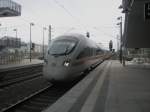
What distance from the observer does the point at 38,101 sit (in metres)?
8.91

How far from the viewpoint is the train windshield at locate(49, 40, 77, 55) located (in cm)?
1140

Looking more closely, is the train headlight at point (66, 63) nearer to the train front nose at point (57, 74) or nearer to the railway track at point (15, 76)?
the train front nose at point (57, 74)

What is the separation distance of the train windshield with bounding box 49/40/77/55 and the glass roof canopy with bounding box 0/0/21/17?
1431 inches

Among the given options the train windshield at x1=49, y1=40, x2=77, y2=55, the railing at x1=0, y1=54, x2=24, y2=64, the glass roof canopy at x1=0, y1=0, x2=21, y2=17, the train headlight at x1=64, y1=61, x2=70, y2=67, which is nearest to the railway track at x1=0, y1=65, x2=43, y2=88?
the train windshield at x1=49, y1=40, x2=77, y2=55

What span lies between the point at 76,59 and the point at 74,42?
1094 millimetres

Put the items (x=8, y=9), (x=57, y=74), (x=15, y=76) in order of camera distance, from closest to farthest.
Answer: (x=57, y=74)
(x=15, y=76)
(x=8, y=9)

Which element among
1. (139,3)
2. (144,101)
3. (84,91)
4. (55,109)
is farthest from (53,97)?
(139,3)

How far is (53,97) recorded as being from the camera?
32.2 ft

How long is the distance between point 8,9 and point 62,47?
3811 cm

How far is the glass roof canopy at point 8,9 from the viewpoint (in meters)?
45.1

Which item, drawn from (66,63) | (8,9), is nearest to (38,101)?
(66,63)

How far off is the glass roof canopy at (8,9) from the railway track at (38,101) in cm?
3744

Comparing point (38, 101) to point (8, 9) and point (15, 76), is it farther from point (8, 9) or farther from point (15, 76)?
point (8, 9)

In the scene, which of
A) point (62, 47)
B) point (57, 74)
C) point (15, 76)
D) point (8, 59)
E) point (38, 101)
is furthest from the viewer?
point (8, 59)
